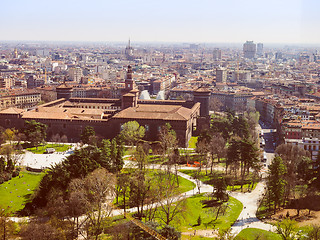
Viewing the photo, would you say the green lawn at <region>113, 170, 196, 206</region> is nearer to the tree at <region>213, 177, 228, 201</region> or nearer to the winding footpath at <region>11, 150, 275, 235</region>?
the winding footpath at <region>11, 150, 275, 235</region>

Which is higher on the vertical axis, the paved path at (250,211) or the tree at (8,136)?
the tree at (8,136)

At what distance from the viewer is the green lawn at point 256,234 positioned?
2881 cm

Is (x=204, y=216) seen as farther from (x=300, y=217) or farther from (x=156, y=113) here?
(x=156, y=113)

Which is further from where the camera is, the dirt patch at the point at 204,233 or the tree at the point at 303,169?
the tree at the point at 303,169

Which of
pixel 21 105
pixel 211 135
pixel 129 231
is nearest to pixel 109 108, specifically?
pixel 211 135

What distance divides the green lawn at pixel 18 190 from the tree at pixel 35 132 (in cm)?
959

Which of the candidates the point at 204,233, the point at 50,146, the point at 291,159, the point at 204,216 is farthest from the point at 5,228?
the point at 291,159

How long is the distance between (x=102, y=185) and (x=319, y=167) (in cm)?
1858

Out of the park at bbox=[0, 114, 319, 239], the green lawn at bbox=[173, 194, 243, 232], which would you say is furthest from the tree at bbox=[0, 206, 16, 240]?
the green lawn at bbox=[173, 194, 243, 232]

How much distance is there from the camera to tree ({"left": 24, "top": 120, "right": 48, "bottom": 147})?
5138 centimetres

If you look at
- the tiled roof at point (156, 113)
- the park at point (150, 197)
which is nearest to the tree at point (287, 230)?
the park at point (150, 197)

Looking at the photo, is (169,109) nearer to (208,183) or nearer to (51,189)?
(208,183)

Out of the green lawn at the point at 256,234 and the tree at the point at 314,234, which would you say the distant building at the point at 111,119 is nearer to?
the green lawn at the point at 256,234

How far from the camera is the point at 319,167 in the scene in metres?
36.8
